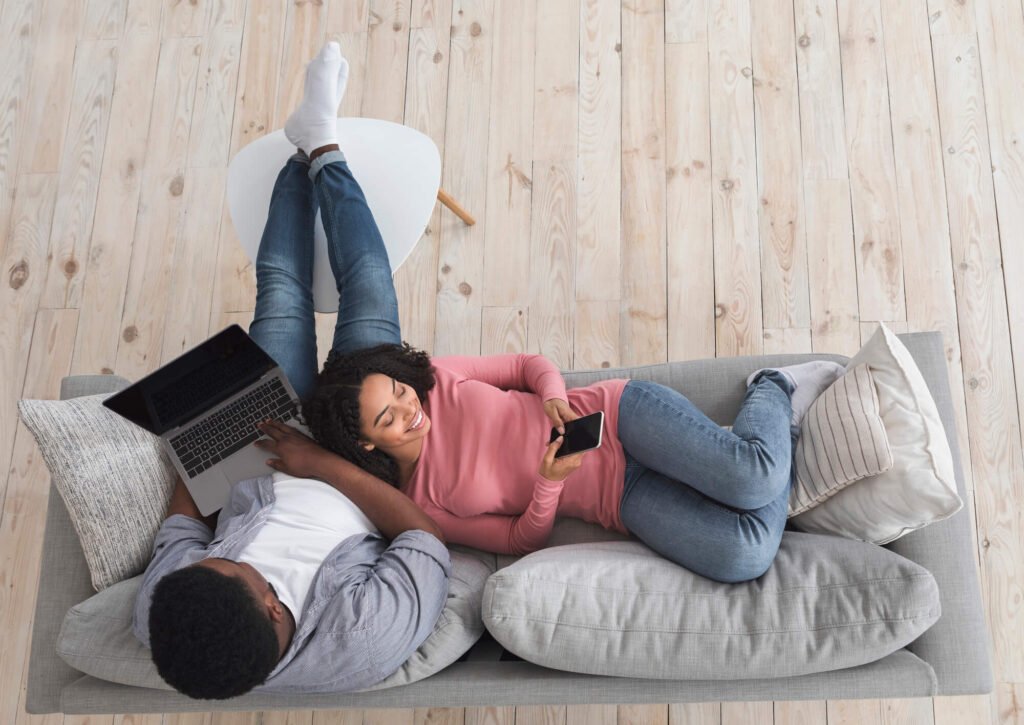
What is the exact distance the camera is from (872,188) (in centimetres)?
234

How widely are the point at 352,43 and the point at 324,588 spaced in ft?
6.13

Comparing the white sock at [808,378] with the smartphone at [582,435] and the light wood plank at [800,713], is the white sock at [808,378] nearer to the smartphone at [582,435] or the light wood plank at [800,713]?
the smartphone at [582,435]

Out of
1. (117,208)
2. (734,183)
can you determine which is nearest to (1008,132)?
(734,183)

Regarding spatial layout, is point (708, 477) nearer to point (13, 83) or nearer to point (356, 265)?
point (356, 265)

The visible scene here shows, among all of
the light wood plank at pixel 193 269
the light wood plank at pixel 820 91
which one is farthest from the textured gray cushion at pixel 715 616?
the light wood plank at pixel 193 269

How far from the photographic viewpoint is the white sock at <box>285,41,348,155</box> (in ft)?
Answer: 6.20

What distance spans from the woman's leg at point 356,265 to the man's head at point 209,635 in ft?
2.24

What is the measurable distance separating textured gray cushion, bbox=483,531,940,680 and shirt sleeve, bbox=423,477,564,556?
16cm

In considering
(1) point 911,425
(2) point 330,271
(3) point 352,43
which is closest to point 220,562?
(2) point 330,271

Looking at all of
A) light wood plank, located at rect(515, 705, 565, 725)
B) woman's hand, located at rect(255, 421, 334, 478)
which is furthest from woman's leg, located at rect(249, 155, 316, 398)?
light wood plank, located at rect(515, 705, 565, 725)

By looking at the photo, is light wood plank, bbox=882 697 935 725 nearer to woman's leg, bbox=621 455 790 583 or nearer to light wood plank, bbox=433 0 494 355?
woman's leg, bbox=621 455 790 583

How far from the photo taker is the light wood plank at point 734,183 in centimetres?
229

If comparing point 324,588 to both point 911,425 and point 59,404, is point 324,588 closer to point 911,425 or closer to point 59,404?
point 59,404

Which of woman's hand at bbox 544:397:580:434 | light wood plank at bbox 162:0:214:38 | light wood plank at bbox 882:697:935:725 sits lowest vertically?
light wood plank at bbox 882:697:935:725
